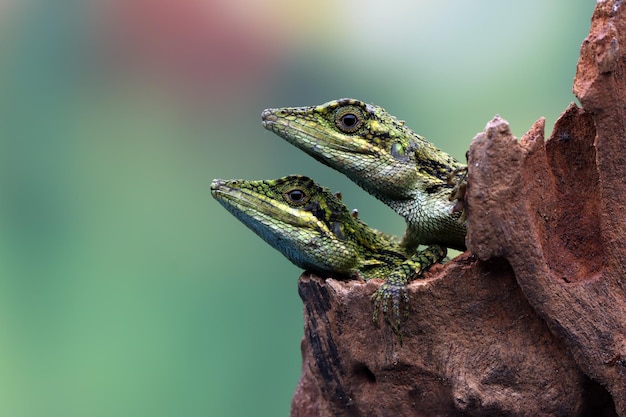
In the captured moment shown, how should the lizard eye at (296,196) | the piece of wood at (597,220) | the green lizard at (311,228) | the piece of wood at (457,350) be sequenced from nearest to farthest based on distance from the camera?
1. the piece of wood at (597,220)
2. the piece of wood at (457,350)
3. the green lizard at (311,228)
4. the lizard eye at (296,196)

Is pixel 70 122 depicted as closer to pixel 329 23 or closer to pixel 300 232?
pixel 329 23

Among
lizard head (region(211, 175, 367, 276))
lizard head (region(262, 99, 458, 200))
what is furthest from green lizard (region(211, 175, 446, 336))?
lizard head (region(262, 99, 458, 200))

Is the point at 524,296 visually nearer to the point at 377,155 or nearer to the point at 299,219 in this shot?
the point at 377,155

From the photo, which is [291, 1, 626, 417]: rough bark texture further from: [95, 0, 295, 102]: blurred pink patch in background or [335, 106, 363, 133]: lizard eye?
[95, 0, 295, 102]: blurred pink patch in background

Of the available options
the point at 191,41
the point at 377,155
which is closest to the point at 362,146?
the point at 377,155

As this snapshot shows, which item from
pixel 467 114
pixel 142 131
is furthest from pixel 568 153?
pixel 142 131

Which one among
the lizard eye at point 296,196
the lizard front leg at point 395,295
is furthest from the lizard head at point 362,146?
the lizard front leg at point 395,295

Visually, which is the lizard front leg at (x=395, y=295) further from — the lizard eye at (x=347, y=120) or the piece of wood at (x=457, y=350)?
the lizard eye at (x=347, y=120)
